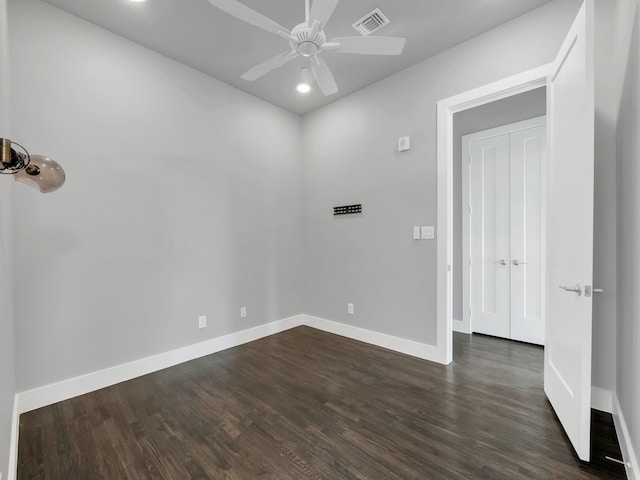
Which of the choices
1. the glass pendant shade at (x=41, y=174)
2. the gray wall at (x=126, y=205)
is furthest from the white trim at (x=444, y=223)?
the glass pendant shade at (x=41, y=174)

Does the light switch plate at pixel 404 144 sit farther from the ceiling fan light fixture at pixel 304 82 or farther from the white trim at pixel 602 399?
the white trim at pixel 602 399

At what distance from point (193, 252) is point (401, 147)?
8.05 feet

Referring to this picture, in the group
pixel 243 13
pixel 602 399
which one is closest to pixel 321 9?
pixel 243 13

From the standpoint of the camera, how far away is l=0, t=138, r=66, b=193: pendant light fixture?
1089 mm

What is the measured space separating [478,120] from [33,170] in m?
4.12

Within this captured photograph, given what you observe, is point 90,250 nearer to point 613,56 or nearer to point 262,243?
point 262,243

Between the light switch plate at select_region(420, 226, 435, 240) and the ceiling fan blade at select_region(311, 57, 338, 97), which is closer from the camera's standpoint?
the ceiling fan blade at select_region(311, 57, 338, 97)

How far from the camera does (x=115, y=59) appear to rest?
8.30 ft

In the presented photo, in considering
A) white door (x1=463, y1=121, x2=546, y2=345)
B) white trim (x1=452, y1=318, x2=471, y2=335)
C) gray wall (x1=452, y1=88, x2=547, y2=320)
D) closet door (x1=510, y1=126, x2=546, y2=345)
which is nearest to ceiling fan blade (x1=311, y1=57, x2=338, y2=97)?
gray wall (x1=452, y1=88, x2=547, y2=320)

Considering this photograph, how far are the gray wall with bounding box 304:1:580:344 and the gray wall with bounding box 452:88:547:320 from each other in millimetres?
940

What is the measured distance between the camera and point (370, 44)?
6.41ft

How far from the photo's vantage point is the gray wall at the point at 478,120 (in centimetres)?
318

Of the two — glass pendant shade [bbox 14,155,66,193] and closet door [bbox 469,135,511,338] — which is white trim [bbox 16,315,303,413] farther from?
closet door [bbox 469,135,511,338]

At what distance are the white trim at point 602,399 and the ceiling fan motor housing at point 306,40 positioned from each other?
3064mm
